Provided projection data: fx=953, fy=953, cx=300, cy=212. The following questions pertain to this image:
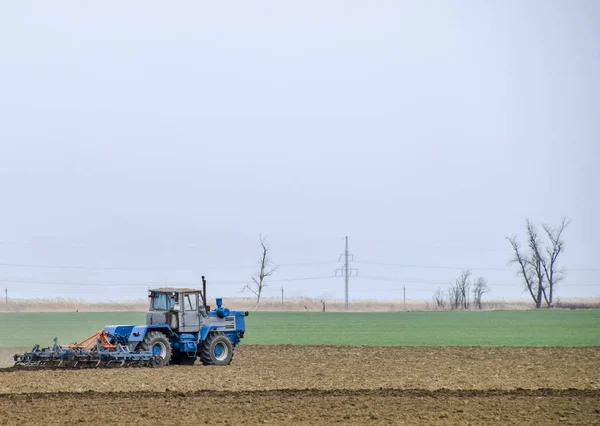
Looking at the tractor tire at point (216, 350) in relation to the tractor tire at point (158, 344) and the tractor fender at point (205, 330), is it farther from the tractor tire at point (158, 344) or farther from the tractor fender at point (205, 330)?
the tractor tire at point (158, 344)

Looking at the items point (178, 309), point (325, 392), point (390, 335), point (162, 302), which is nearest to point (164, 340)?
point (178, 309)

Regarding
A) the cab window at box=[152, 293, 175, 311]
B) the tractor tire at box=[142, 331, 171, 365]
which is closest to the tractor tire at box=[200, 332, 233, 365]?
the tractor tire at box=[142, 331, 171, 365]

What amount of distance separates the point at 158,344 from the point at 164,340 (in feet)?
0.76

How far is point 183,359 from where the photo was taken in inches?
1297

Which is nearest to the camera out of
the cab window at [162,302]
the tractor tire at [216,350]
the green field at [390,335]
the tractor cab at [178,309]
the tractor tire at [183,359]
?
the tractor cab at [178,309]

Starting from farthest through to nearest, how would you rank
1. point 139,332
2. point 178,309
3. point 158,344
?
1. point 178,309
2. point 158,344
3. point 139,332

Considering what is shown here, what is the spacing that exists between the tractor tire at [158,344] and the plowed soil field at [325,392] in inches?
31.3

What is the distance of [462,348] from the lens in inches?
1534

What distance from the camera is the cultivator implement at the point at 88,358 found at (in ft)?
97.4

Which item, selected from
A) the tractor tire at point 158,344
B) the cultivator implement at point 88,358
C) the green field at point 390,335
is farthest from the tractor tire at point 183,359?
the green field at point 390,335

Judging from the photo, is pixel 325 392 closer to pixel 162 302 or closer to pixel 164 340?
pixel 164 340

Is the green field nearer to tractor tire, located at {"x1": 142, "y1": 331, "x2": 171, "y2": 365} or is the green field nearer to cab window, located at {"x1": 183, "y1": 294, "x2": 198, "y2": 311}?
cab window, located at {"x1": 183, "y1": 294, "x2": 198, "y2": 311}

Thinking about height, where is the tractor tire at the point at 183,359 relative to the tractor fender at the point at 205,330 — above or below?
below

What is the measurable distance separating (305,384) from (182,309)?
24.7 ft
